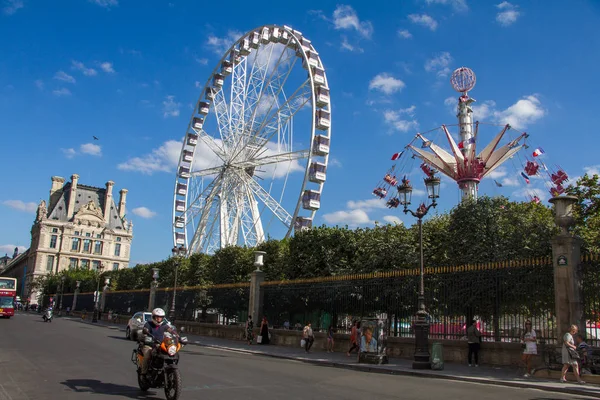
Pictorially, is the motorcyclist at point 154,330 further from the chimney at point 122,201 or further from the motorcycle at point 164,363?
the chimney at point 122,201

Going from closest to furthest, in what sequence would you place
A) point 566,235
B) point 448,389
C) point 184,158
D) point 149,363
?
point 149,363
point 448,389
point 566,235
point 184,158

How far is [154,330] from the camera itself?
8.89 metres

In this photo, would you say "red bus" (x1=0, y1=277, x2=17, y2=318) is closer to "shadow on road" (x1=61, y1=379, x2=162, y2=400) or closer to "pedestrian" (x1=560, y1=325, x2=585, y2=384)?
"shadow on road" (x1=61, y1=379, x2=162, y2=400)

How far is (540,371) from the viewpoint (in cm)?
1355

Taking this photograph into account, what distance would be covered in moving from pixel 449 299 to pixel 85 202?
12465 centimetres

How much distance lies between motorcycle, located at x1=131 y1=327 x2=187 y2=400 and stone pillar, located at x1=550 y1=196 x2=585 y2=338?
10280 mm

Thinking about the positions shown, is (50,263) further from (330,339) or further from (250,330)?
(330,339)

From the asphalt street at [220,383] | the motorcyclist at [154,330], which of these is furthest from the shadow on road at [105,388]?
the motorcyclist at [154,330]

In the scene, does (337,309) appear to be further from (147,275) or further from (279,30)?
(147,275)

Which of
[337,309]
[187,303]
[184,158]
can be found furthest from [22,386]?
[184,158]

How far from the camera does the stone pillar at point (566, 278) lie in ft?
45.5

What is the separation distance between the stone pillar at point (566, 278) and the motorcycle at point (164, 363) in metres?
10.3

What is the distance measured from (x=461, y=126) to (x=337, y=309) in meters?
37.6

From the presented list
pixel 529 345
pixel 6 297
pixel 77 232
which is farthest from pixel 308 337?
pixel 77 232
